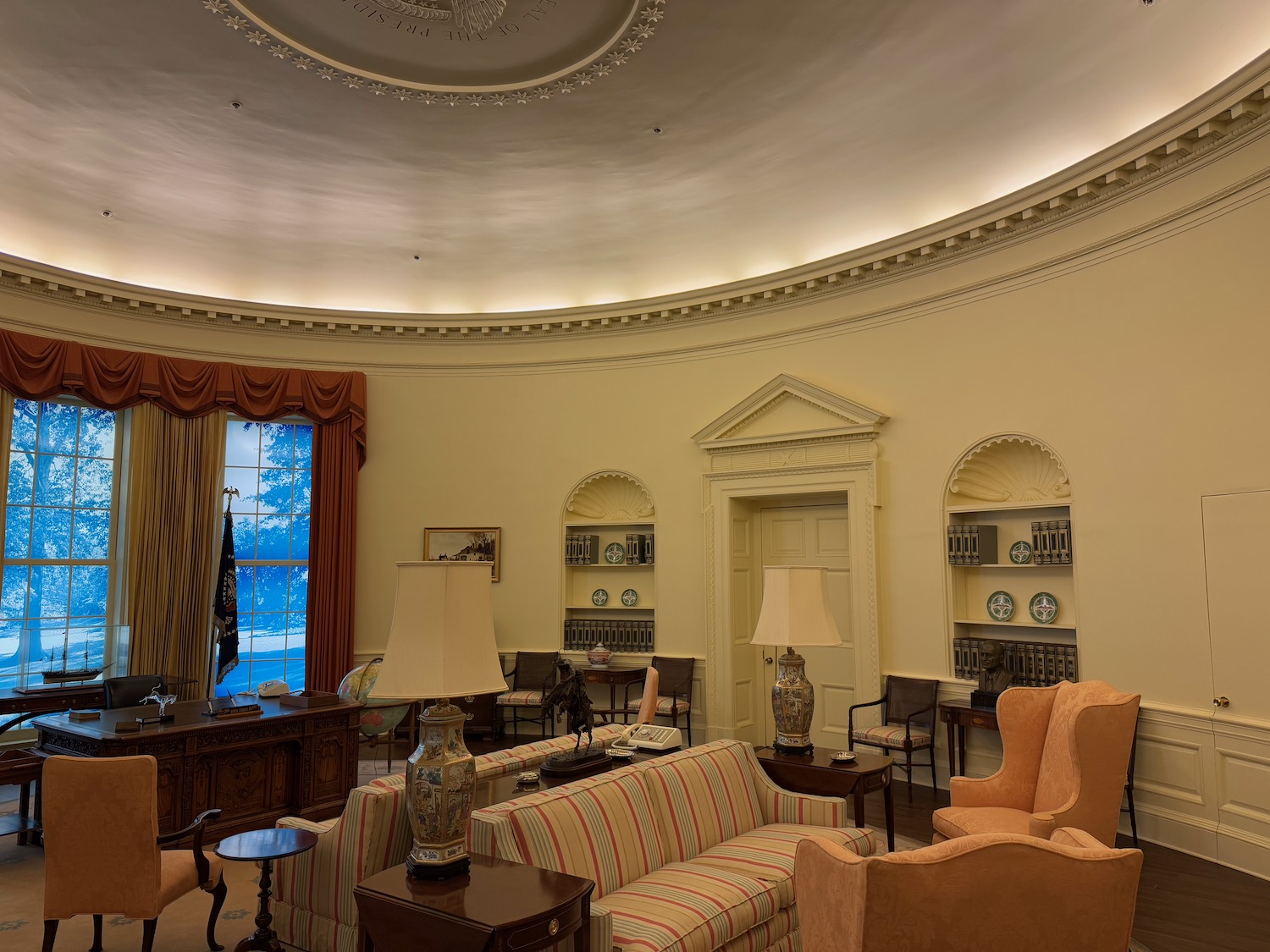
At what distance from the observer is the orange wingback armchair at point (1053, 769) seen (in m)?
4.72

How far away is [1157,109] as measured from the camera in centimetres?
595

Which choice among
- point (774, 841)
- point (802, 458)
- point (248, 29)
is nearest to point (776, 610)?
point (774, 841)

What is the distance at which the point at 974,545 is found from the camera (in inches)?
278

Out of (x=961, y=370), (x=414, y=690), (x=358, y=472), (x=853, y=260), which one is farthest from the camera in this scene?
(x=358, y=472)

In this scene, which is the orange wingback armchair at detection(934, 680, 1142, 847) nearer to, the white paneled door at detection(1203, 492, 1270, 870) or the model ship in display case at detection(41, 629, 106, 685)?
the white paneled door at detection(1203, 492, 1270, 870)

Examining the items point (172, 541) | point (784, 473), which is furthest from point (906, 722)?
point (172, 541)

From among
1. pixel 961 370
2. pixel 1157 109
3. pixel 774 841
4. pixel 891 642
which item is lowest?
pixel 774 841

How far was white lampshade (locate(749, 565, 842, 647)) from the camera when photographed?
5.08 m

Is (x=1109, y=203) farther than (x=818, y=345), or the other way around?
(x=818, y=345)

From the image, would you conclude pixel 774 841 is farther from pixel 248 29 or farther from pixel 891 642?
pixel 248 29

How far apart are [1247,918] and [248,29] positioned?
287 inches

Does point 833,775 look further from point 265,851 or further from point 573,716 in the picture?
point 265,851

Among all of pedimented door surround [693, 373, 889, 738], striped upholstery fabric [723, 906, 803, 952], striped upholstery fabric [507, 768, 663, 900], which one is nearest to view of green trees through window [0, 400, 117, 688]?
pedimented door surround [693, 373, 889, 738]

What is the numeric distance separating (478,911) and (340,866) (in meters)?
1.48
